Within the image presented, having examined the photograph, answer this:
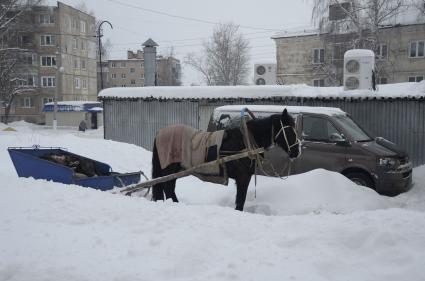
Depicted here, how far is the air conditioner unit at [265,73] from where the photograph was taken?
1913cm

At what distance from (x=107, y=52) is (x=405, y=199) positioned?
86072mm

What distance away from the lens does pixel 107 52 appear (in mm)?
88562

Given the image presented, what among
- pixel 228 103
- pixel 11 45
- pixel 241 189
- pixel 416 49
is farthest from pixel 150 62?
pixel 11 45

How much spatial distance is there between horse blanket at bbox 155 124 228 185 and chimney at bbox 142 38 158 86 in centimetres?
1448

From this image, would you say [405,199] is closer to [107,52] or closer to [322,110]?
[322,110]

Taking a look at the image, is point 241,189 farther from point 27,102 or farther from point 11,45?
point 27,102

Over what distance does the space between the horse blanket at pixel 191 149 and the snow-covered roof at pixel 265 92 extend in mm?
7032

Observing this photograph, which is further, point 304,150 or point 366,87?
point 366,87

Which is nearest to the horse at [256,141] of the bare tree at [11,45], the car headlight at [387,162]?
the car headlight at [387,162]

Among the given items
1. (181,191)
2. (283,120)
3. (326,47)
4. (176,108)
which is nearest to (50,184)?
(181,191)

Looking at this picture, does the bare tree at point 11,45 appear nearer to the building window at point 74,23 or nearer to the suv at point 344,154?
the building window at point 74,23

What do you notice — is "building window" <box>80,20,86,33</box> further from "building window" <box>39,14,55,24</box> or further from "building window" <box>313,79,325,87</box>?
"building window" <box>313,79,325,87</box>

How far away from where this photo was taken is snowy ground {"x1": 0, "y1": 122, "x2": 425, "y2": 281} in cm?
362

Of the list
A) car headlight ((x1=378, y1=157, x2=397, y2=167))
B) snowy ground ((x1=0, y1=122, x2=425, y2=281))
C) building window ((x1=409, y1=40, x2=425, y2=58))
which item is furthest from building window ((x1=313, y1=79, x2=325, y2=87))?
snowy ground ((x1=0, y1=122, x2=425, y2=281))
